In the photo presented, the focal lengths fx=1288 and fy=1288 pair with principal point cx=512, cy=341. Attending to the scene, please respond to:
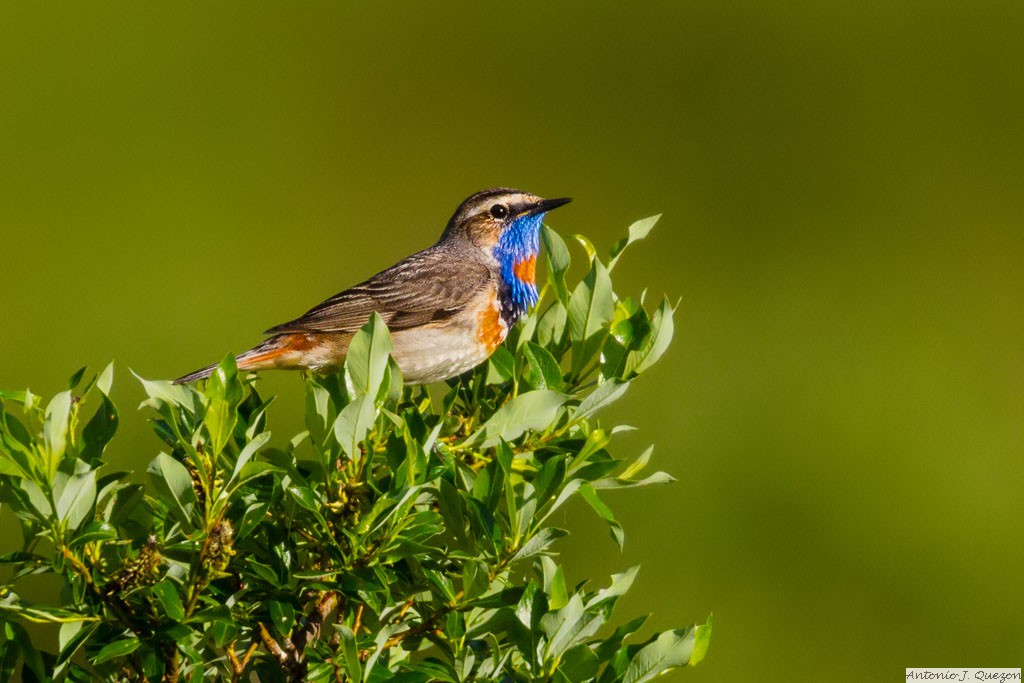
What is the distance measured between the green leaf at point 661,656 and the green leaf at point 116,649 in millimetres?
680

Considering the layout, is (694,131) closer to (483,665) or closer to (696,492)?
(696,492)

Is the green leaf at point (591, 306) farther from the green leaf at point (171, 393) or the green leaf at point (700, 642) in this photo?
the green leaf at point (171, 393)

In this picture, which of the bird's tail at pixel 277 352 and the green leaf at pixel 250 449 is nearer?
the green leaf at pixel 250 449

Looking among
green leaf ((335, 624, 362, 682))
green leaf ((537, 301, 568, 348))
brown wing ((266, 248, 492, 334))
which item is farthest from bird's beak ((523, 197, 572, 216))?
green leaf ((335, 624, 362, 682))

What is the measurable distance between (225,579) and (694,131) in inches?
238

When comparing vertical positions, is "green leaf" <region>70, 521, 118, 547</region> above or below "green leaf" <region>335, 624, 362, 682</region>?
above

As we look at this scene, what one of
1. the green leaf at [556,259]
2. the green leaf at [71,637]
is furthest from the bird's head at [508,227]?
the green leaf at [71,637]

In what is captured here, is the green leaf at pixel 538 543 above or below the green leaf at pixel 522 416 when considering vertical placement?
below

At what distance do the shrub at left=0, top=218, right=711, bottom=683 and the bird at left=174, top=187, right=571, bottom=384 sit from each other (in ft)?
4.01

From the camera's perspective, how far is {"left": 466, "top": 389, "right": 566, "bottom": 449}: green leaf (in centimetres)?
192

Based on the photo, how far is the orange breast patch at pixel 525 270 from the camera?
3.99m

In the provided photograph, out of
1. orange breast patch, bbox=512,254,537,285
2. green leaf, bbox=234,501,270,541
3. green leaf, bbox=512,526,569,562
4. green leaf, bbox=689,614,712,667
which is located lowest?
green leaf, bbox=689,614,712,667

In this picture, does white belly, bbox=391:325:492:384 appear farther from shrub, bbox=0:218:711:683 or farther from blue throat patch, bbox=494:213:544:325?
shrub, bbox=0:218:711:683

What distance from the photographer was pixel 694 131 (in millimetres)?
7508
